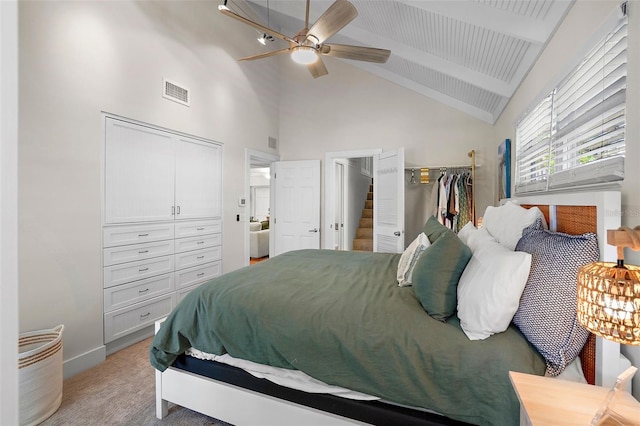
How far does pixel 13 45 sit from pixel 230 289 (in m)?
1.41

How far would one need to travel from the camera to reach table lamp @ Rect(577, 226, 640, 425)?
70 centimetres

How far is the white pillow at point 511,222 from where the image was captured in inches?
58.7

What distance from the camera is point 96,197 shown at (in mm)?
2354

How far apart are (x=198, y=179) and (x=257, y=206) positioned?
694cm

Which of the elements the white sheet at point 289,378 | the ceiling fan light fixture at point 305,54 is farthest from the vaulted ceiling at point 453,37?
the white sheet at point 289,378

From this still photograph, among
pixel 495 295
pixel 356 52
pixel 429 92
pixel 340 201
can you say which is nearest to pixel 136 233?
pixel 356 52

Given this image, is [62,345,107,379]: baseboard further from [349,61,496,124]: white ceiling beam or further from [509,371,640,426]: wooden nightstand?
[349,61,496,124]: white ceiling beam

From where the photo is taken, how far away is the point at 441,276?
1.34 metres

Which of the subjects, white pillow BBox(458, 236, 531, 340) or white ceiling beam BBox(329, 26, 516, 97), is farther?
white ceiling beam BBox(329, 26, 516, 97)

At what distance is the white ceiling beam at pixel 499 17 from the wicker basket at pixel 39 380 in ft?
11.4

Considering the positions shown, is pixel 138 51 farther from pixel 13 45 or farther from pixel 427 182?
pixel 427 182

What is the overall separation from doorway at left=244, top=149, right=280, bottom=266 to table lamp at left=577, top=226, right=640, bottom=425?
12.3ft

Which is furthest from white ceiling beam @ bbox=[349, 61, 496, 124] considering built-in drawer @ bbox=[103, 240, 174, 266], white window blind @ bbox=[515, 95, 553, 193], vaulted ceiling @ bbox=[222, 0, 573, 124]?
built-in drawer @ bbox=[103, 240, 174, 266]

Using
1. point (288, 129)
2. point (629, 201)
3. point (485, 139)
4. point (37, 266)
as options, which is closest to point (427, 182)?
point (485, 139)
